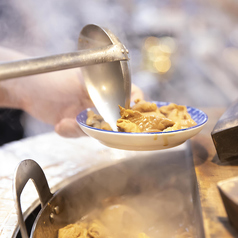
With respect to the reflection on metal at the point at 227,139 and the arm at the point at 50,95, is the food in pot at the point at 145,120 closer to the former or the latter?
the reflection on metal at the point at 227,139

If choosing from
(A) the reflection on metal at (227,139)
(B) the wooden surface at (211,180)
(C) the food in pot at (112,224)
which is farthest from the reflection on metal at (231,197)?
(C) the food in pot at (112,224)

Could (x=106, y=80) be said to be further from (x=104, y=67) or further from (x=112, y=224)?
(x=112, y=224)

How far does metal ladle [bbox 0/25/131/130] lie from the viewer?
0.63 m

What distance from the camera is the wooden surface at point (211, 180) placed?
0.59 meters

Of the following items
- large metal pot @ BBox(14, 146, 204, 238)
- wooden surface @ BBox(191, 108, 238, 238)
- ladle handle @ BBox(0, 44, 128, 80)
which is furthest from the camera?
large metal pot @ BBox(14, 146, 204, 238)

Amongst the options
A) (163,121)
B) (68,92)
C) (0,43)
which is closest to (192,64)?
(68,92)

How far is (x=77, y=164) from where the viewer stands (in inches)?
47.8

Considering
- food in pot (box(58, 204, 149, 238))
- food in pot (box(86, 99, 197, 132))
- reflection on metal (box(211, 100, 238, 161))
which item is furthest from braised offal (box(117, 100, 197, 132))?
food in pot (box(58, 204, 149, 238))

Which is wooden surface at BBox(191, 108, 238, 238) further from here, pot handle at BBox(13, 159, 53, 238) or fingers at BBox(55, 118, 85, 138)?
fingers at BBox(55, 118, 85, 138)

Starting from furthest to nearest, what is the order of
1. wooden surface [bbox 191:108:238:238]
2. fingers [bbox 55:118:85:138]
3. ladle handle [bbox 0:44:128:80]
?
1. fingers [bbox 55:118:85:138]
2. wooden surface [bbox 191:108:238:238]
3. ladle handle [bbox 0:44:128:80]

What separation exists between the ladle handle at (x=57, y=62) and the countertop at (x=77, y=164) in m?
0.52

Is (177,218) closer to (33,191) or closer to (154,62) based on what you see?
(33,191)

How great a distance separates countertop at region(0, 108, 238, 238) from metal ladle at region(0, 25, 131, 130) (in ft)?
1.27

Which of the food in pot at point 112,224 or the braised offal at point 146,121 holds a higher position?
the braised offal at point 146,121
